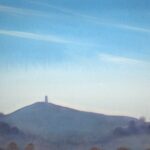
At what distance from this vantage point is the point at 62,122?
3959 mm

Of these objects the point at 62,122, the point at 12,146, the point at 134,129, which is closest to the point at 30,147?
the point at 12,146

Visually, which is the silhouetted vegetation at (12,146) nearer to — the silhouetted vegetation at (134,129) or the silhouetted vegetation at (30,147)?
the silhouetted vegetation at (30,147)

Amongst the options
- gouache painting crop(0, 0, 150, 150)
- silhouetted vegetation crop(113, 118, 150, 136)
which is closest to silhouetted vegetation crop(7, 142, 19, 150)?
gouache painting crop(0, 0, 150, 150)

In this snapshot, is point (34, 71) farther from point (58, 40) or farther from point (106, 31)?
point (106, 31)

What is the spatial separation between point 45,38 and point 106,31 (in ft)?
2.36

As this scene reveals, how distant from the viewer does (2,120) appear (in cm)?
408

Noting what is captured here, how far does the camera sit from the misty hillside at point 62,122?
3918 mm

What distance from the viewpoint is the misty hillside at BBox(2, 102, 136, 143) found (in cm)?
392

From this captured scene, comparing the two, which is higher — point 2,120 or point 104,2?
point 104,2

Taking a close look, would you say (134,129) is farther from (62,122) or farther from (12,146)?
(12,146)

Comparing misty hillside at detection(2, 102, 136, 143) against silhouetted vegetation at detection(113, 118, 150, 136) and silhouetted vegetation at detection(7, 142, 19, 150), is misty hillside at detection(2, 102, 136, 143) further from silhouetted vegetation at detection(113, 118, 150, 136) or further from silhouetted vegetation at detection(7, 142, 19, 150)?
silhouetted vegetation at detection(7, 142, 19, 150)

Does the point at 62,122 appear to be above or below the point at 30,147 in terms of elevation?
above

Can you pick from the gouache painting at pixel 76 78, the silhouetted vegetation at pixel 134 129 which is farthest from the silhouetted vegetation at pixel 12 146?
the silhouetted vegetation at pixel 134 129

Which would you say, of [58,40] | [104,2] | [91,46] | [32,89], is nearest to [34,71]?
[32,89]
